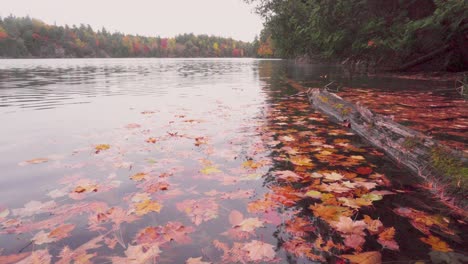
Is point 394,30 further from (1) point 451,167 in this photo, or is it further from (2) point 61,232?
(2) point 61,232

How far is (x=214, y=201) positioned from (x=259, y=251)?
2.72ft

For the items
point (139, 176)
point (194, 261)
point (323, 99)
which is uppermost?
point (323, 99)

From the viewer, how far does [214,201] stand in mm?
2725

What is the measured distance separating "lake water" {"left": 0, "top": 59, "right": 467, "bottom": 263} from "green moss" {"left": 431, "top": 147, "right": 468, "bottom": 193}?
250 millimetres

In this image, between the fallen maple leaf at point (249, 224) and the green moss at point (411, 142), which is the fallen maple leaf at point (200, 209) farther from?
the green moss at point (411, 142)

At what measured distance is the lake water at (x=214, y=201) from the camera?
2020mm

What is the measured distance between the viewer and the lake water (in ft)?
6.63

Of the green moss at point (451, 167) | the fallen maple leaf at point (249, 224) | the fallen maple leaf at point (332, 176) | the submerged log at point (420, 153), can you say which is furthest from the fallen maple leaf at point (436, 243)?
the fallen maple leaf at point (249, 224)

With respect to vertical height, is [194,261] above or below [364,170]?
below

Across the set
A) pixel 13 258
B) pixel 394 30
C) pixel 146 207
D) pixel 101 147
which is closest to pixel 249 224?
pixel 146 207

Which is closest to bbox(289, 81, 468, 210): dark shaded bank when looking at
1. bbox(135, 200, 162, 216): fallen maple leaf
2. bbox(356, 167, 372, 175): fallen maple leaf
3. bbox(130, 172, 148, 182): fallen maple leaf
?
bbox(356, 167, 372, 175): fallen maple leaf

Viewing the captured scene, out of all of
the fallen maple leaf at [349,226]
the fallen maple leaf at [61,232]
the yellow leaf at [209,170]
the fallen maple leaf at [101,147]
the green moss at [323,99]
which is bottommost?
the fallen maple leaf at [61,232]

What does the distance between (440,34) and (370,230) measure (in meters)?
15.5

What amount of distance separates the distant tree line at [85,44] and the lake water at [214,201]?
434ft
